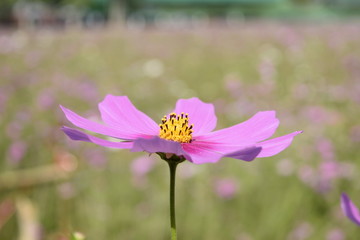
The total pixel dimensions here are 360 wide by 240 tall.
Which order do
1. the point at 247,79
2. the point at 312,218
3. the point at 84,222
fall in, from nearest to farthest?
the point at 84,222, the point at 312,218, the point at 247,79

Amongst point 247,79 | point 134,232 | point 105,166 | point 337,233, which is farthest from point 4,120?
point 247,79

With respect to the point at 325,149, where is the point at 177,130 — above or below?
above

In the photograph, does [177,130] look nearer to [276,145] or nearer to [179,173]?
[276,145]

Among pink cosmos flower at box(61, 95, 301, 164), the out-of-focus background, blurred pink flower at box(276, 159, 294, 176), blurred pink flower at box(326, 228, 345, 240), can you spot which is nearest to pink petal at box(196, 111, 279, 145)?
pink cosmos flower at box(61, 95, 301, 164)

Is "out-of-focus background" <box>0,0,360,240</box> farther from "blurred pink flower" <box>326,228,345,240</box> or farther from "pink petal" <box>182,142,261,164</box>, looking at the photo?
"pink petal" <box>182,142,261,164</box>

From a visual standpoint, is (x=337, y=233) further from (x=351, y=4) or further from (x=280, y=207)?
(x=351, y=4)

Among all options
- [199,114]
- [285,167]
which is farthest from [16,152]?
[199,114]
